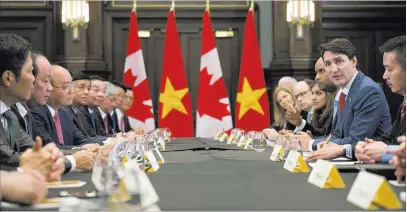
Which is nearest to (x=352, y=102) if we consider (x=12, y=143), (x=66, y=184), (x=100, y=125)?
(x=12, y=143)

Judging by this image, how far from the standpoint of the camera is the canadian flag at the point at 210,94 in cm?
886

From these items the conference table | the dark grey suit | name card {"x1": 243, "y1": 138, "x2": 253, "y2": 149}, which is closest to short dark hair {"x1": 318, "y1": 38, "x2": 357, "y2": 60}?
name card {"x1": 243, "y1": 138, "x2": 253, "y2": 149}

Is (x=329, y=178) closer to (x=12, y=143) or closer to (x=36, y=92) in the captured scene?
(x=12, y=143)

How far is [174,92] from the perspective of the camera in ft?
29.3

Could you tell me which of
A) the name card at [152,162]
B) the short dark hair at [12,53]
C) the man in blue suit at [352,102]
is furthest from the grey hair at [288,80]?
the short dark hair at [12,53]

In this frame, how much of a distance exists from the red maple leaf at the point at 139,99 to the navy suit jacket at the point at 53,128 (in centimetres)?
287

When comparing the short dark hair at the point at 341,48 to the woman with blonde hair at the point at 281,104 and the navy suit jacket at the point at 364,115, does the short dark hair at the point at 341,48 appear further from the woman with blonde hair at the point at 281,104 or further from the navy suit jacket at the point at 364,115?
the woman with blonde hair at the point at 281,104

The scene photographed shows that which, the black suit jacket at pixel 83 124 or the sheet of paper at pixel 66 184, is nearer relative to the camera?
the sheet of paper at pixel 66 184

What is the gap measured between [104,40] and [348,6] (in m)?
3.53

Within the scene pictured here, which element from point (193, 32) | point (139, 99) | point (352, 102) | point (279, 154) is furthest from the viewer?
point (193, 32)

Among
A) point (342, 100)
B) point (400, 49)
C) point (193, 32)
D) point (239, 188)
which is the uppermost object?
point (193, 32)

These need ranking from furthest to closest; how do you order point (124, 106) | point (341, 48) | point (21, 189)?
1. point (124, 106)
2. point (341, 48)
3. point (21, 189)

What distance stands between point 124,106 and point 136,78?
0.61 m

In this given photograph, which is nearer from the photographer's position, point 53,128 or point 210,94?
point 53,128
